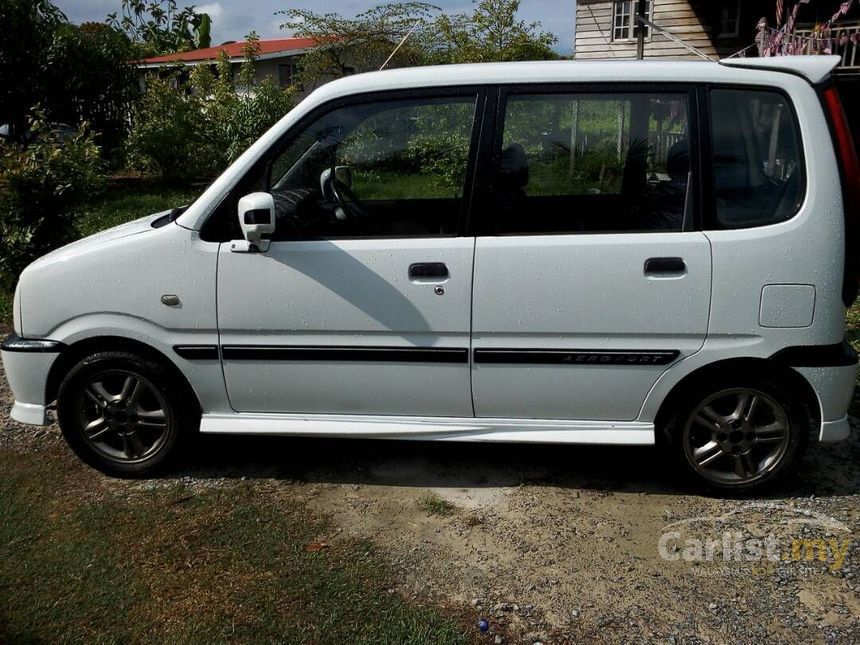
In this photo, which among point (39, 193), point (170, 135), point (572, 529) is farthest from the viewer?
point (170, 135)

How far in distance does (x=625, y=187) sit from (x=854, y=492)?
1.90 meters

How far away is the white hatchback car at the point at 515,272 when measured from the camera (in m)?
3.46

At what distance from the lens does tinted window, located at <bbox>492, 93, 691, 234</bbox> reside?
3539 mm

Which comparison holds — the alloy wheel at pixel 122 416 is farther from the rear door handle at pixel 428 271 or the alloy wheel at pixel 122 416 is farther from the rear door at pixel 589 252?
the rear door at pixel 589 252

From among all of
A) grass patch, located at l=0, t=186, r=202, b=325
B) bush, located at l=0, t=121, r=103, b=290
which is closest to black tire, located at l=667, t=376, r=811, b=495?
bush, located at l=0, t=121, r=103, b=290

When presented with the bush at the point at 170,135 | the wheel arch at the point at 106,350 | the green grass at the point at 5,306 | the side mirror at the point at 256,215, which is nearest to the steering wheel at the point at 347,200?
the side mirror at the point at 256,215

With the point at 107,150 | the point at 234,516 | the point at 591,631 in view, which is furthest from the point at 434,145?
the point at 107,150

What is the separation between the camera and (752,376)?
141 inches

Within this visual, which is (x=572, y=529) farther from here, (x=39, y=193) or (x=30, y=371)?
(x=39, y=193)

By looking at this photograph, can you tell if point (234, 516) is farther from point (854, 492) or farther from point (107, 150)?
point (107, 150)

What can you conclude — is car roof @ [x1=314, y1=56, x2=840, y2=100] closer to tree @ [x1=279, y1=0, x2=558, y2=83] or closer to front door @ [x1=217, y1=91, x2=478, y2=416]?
front door @ [x1=217, y1=91, x2=478, y2=416]

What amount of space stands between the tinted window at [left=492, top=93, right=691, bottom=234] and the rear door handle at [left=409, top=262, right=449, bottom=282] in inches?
12.9

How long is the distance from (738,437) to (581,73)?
6.08 ft

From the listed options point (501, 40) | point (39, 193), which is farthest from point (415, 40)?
point (39, 193)
